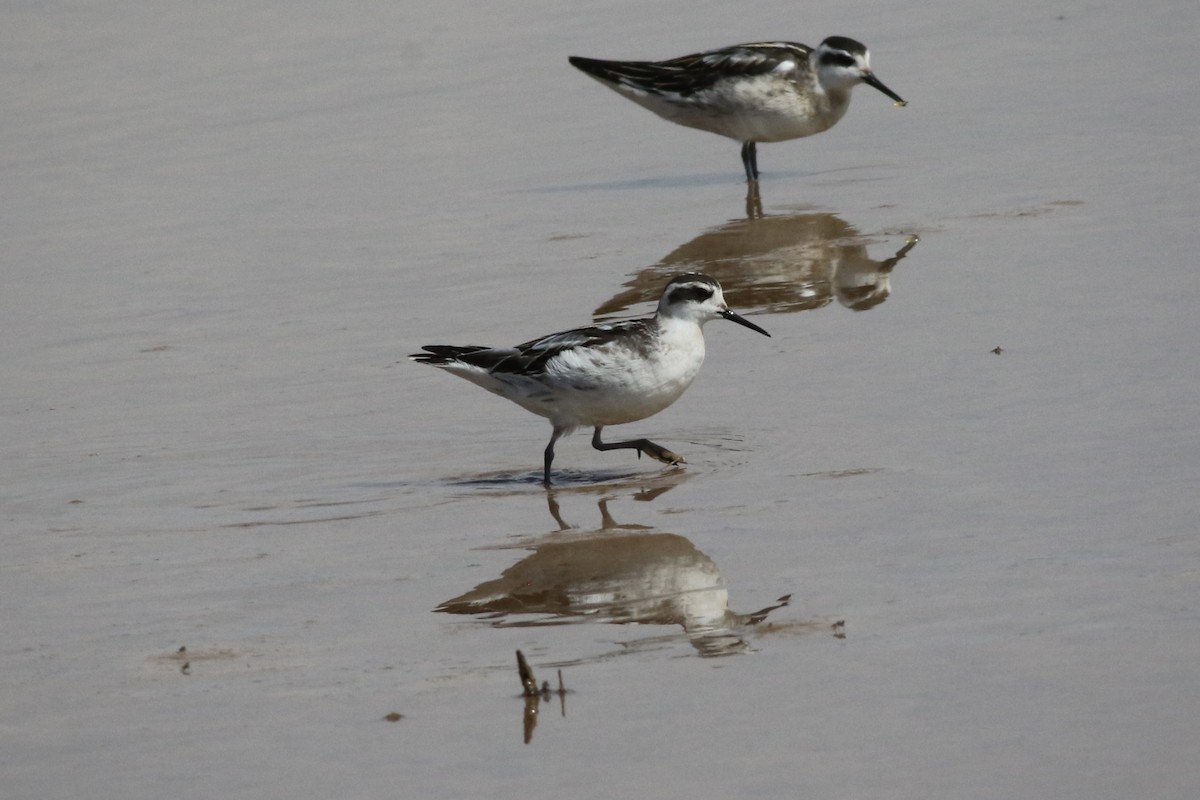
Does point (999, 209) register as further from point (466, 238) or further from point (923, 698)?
point (923, 698)

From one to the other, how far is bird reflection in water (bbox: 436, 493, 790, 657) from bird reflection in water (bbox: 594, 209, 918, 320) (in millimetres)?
4101

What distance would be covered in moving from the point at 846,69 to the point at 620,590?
31.8 feet

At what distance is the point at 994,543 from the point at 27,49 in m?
19.0

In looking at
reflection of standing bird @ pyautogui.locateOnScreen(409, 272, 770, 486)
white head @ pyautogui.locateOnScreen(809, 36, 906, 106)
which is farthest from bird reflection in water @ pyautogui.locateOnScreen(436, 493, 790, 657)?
white head @ pyautogui.locateOnScreen(809, 36, 906, 106)

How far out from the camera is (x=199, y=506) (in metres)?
9.06

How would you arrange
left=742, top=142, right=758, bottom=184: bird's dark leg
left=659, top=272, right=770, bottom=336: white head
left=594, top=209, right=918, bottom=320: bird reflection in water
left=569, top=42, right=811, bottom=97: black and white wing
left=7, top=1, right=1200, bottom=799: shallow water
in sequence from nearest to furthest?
1. left=7, top=1, right=1200, bottom=799: shallow water
2. left=659, top=272, right=770, bottom=336: white head
3. left=594, top=209, right=918, bottom=320: bird reflection in water
4. left=742, top=142, right=758, bottom=184: bird's dark leg
5. left=569, top=42, right=811, bottom=97: black and white wing

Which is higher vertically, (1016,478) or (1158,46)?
(1158,46)

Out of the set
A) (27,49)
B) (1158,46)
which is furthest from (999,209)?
(27,49)

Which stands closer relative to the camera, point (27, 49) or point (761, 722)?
point (761, 722)

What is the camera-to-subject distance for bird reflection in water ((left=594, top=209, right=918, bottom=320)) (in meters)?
12.3

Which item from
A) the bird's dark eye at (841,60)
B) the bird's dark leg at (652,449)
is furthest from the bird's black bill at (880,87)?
the bird's dark leg at (652,449)

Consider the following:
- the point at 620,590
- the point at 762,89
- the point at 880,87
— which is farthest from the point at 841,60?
the point at 620,590

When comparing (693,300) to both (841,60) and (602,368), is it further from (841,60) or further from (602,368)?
(841,60)

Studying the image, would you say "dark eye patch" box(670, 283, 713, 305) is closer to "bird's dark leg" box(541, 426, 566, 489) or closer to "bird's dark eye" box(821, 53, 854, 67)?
"bird's dark leg" box(541, 426, 566, 489)
